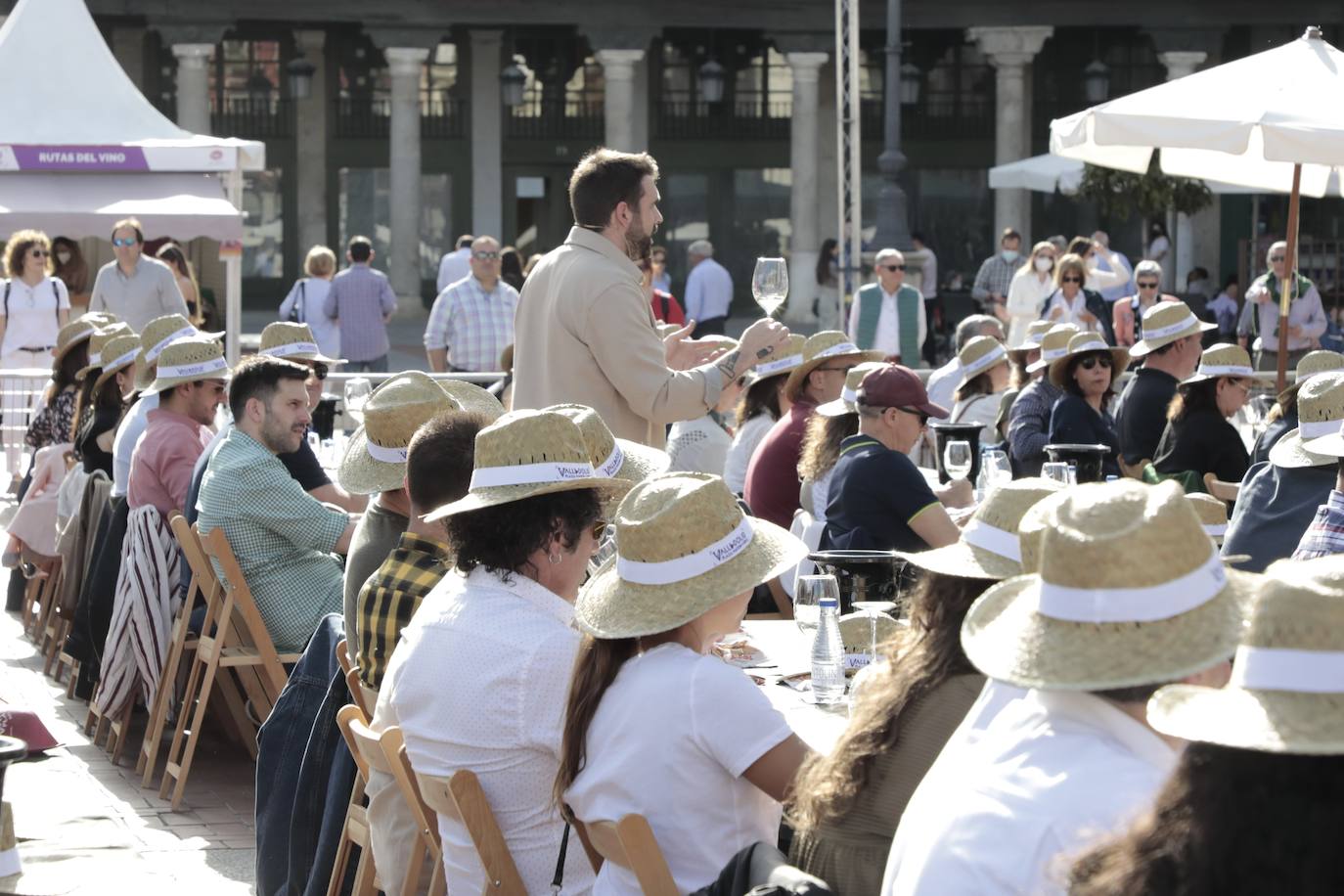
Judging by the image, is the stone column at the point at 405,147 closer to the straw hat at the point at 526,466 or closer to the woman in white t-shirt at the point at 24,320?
the woman in white t-shirt at the point at 24,320

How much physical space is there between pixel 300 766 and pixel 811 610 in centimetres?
135

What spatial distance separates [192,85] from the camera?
3095 centimetres

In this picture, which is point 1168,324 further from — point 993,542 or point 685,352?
point 993,542

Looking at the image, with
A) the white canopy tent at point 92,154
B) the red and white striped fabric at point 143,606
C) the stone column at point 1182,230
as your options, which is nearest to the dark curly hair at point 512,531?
the red and white striped fabric at point 143,606

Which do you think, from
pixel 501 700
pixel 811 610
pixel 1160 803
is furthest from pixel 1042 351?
pixel 1160 803

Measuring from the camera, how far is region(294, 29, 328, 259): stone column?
34406 mm

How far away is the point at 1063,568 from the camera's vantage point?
8.46ft

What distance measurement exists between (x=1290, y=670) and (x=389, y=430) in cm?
395

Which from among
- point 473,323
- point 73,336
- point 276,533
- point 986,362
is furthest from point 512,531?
point 473,323

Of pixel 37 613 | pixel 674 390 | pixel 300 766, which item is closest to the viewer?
pixel 300 766

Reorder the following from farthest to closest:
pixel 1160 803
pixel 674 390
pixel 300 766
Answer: pixel 674 390 → pixel 300 766 → pixel 1160 803

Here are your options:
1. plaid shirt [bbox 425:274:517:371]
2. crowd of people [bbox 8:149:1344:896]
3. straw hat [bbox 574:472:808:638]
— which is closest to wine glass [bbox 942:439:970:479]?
crowd of people [bbox 8:149:1344:896]

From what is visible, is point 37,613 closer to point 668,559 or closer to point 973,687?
point 668,559

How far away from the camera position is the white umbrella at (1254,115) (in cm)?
919
